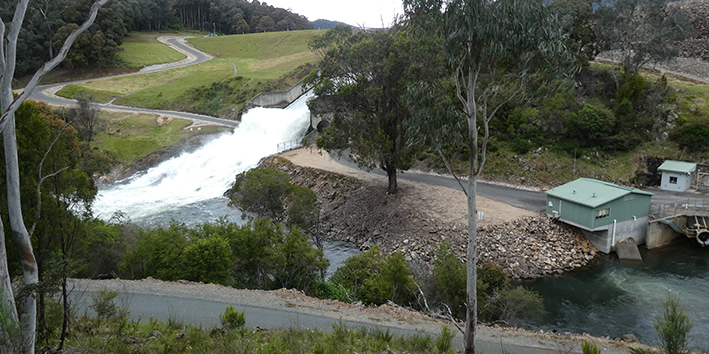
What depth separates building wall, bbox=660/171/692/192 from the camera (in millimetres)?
29219

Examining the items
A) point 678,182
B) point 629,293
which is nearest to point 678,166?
point 678,182

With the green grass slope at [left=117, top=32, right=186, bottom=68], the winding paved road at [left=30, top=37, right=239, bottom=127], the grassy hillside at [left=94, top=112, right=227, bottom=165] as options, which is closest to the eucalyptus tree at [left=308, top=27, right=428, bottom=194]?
the grassy hillside at [left=94, top=112, right=227, bottom=165]

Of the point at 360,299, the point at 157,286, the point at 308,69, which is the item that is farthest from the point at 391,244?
the point at 308,69

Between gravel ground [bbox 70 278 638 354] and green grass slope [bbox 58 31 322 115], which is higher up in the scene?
green grass slope [bbox 58 31 322 115]

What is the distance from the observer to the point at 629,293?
19906 mm

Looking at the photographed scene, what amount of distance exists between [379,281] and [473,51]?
9.37m

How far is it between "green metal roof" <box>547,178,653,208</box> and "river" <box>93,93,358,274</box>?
1282cm

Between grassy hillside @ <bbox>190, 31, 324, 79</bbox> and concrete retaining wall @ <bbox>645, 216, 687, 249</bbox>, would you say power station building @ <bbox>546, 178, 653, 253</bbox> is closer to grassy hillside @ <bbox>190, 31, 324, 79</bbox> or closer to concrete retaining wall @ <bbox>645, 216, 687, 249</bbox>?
concrete retaining wall @ <bbox>645, 216, 687, 249</bbox>

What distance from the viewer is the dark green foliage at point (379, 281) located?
16.3 m

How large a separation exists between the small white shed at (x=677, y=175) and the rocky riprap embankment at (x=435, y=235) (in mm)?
9950

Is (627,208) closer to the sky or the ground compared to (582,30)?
closer to the ground

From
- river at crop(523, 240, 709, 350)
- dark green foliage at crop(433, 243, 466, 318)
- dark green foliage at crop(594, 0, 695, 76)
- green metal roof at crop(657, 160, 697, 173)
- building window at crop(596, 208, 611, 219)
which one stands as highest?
dark green foliage at crop(594, 0, 695, 76)

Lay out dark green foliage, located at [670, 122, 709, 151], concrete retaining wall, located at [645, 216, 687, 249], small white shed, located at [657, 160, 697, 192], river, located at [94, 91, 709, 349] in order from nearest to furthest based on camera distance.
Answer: river, located at [94, 91, 709, 349], concrete retaining wall, located at [645, 216, 687, 249], small white shed, located at [657, 160, 697, 192], dark green foliage, located at [670, 122, 709, 151]

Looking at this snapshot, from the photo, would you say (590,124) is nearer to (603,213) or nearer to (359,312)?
(603,213)
